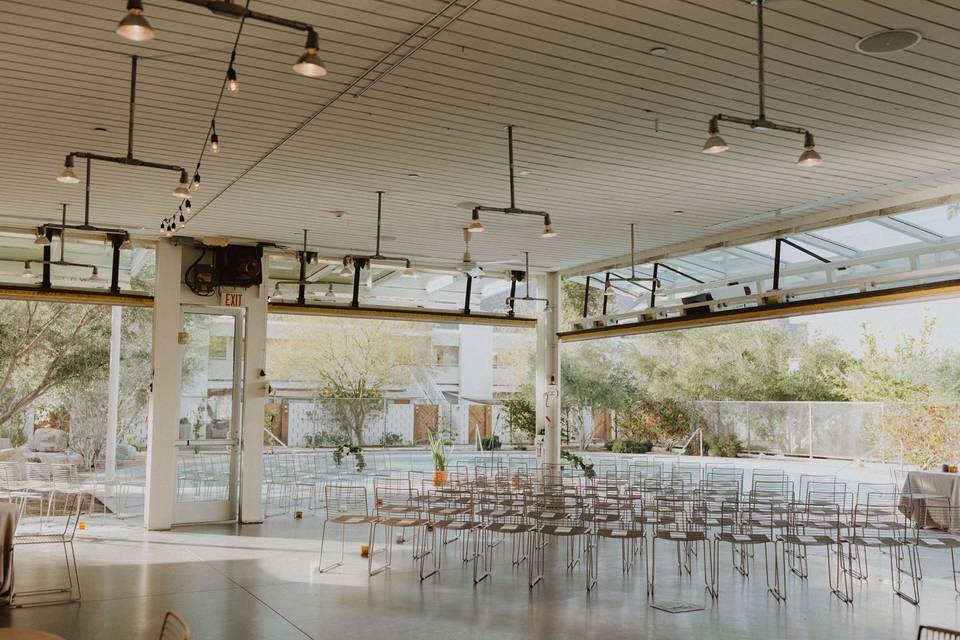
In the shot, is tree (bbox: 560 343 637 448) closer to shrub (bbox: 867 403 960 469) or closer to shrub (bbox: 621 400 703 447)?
shrub (bbox: 621 400 703 447)

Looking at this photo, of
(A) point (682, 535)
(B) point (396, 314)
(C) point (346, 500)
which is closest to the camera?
(A) point (682, 535)

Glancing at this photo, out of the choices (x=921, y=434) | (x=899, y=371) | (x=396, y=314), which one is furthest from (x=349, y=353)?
(x=921, y=434)

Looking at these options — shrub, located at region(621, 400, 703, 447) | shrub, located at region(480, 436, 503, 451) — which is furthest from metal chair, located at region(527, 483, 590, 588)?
shrub, located at region(621, 400, 703, 447)

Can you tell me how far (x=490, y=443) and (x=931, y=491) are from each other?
29.7ft

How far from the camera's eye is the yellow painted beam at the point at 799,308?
28.6ft

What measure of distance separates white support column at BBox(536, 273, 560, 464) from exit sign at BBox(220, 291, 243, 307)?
17.8 ft

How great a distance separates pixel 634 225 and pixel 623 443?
11.7 meters

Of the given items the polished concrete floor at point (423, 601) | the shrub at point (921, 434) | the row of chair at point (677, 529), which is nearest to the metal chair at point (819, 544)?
the row of chair at point (677, 529)

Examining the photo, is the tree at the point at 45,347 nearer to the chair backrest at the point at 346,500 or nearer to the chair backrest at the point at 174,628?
the chair backrest at the point at 346,500

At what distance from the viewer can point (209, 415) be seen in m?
12.3

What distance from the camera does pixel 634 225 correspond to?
1077 centimetres

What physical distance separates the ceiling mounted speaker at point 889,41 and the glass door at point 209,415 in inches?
386

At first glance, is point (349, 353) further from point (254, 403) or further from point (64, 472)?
point (64, 472)

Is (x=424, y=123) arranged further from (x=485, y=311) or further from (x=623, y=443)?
(x=623, y=443)
